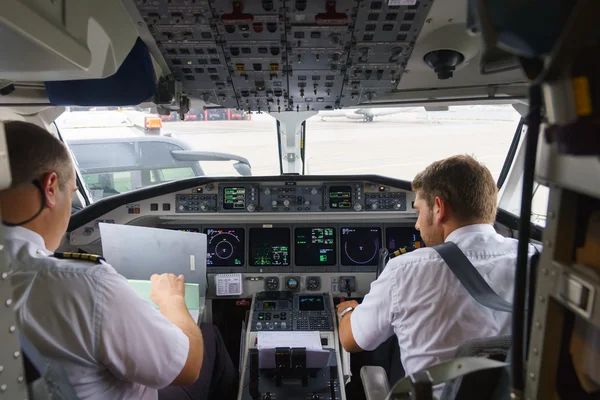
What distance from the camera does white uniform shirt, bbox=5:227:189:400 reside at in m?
1.15

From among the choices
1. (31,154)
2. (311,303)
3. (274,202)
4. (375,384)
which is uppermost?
(31,154)

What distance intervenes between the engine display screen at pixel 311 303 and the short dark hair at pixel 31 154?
2022 mm

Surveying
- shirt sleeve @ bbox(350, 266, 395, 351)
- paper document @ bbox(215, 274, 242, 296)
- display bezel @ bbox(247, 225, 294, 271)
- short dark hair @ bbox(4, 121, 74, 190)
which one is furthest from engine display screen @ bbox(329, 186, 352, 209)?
short dark hair @ bbox(4, 121, 74, 190)

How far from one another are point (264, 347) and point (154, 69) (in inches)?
59.5

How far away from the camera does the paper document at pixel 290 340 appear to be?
2.34 metres

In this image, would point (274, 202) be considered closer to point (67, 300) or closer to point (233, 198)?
point (233, 198)

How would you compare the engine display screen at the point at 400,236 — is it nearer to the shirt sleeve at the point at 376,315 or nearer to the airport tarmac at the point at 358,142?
the airport tarmac at the point at 358,142

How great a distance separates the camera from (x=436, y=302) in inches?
56.2

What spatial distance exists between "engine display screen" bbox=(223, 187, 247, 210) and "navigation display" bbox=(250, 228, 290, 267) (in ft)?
0.81

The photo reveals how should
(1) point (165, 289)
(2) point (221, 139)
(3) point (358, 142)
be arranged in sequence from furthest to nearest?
(3) point (358, 142), (2) point (221, 139), (1) point (165, 289)

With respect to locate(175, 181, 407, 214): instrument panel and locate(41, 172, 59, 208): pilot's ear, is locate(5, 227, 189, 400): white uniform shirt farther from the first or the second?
locate(175, 181, 407, 214): instrument panel

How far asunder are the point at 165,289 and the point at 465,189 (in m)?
1.32

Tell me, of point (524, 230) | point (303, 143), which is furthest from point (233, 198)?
point (524, 230)

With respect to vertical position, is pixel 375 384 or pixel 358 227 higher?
pixel 358 227
